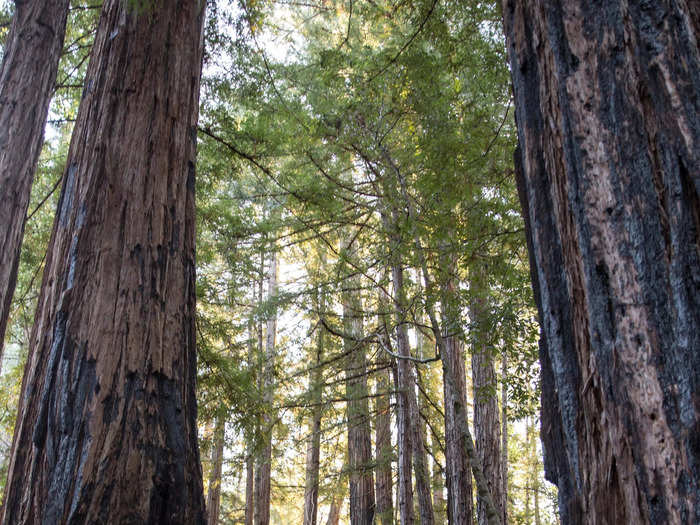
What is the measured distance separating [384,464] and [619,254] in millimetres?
9956

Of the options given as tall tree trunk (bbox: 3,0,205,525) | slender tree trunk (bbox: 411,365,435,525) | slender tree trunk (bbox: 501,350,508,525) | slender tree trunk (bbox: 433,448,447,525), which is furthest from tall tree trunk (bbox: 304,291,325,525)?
tall tree trunk (bbox: 3,0,205,525)

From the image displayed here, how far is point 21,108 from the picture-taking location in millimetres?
5121

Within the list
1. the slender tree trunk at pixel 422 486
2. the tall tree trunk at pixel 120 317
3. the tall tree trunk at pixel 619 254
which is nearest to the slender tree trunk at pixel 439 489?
the slender tree trunk at pixel 422 486

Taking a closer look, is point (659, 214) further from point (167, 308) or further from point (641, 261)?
point (167, 308)

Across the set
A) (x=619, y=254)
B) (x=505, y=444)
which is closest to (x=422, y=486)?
(x=505, y=444)

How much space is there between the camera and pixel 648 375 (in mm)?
959

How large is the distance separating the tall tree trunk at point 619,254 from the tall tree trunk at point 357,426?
8.84 meters

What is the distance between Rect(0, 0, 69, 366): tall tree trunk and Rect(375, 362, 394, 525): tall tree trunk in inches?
251

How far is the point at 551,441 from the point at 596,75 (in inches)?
35.0

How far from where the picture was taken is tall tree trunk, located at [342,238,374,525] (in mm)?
10352

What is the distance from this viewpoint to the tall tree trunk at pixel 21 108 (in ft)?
16.1

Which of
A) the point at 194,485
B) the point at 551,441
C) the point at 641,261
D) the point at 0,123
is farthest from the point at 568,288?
the point at 0,123

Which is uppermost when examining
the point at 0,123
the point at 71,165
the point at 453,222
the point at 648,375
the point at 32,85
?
the point at 32,85

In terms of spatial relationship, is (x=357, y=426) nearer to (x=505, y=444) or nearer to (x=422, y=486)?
(x=422, y=486)
